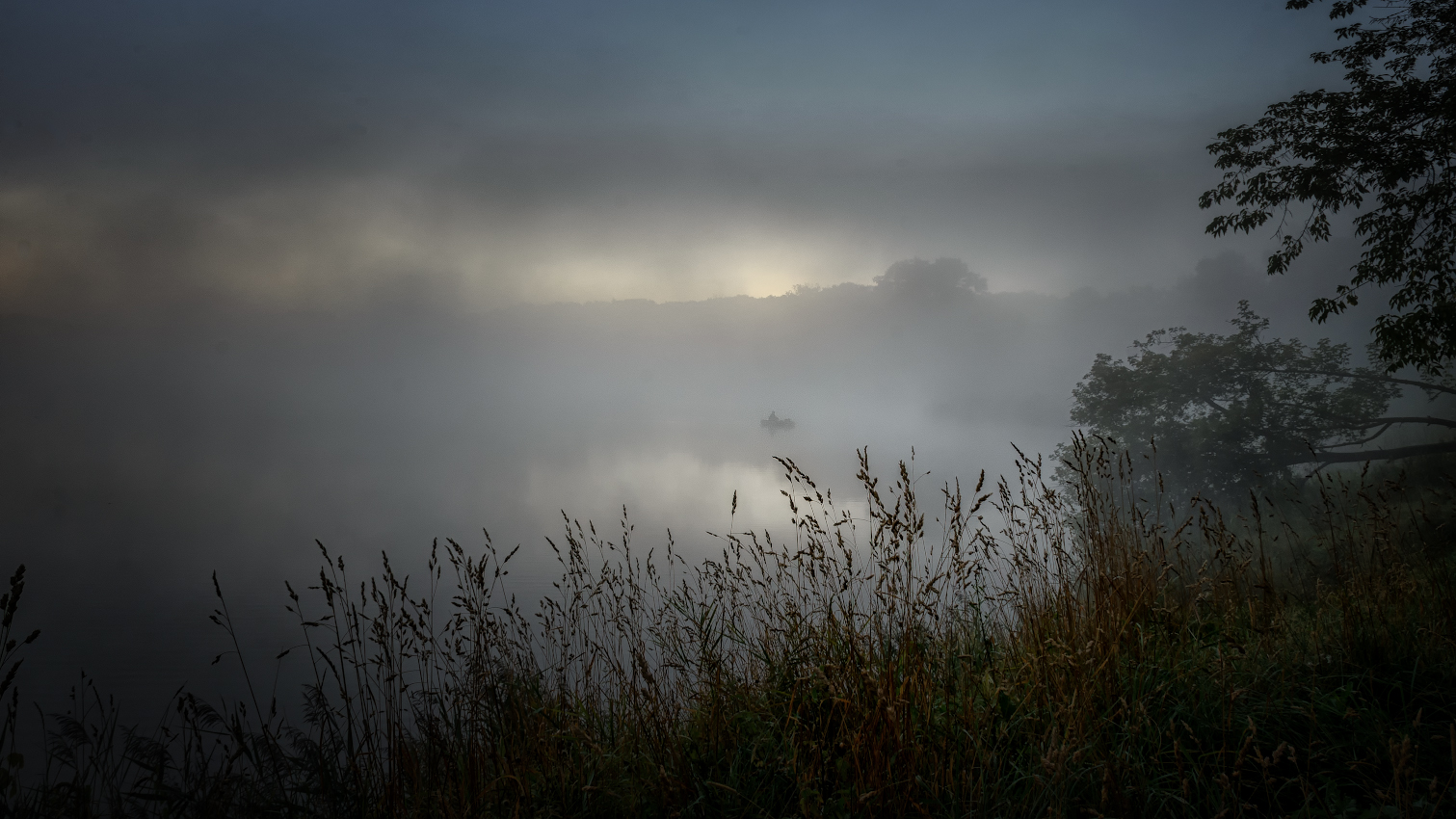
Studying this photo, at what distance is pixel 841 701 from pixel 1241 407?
14.0 m

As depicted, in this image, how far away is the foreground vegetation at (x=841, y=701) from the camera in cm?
182

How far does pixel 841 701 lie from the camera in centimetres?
174

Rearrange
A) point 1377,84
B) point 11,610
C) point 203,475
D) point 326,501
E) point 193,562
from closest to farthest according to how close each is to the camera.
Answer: point 11,610 < point 1377,84 < point 193,562 < point 326,501 < point 203,475

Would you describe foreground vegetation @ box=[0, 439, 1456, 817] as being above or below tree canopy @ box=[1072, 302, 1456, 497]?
below

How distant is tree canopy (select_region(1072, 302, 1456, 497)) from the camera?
10609 millimetres

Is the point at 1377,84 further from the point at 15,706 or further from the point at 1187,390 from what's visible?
the point at 15,706

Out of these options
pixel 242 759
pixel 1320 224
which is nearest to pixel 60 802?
pixel 242 759

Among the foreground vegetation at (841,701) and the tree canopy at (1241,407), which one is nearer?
the foreground vegetation at (841,701)

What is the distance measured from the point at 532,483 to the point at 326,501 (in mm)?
9818

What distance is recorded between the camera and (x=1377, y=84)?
7.38 m

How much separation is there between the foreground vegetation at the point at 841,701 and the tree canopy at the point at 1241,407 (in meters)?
10.3

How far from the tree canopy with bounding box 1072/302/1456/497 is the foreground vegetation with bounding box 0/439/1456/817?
33.9 ft

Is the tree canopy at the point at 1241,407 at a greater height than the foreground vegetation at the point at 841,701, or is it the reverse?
the tree canopy at the point at 1241,407

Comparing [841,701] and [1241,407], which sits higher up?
[1241,407]
